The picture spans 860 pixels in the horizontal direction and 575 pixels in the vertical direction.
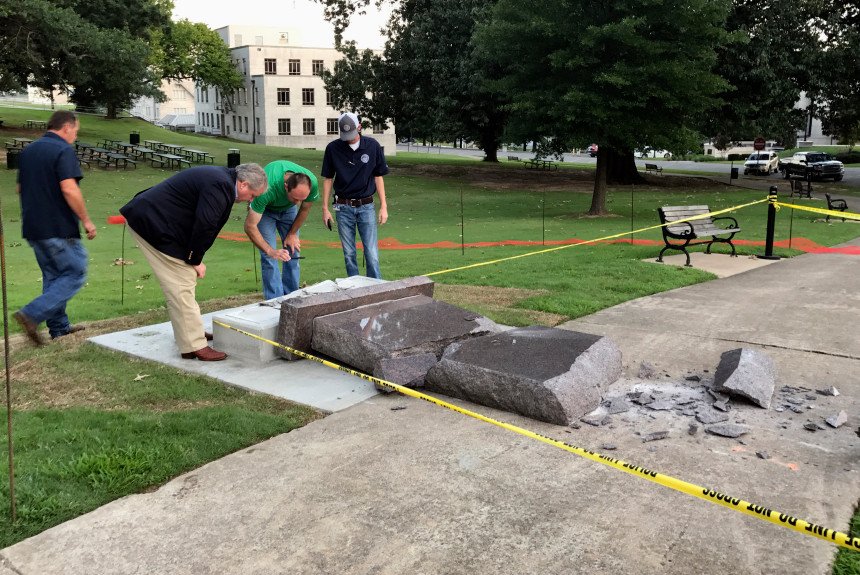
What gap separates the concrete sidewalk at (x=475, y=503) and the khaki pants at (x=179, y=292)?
68.7 inches

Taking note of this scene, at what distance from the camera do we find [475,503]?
12.2ft

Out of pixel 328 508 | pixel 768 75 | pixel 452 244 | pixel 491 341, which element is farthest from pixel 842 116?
pixel 328 508

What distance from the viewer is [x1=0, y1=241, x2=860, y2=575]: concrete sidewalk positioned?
127 inches

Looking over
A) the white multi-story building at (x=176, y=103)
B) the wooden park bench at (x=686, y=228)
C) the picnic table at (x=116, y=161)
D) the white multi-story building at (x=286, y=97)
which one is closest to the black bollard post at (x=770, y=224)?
the wooden park bench at (x=686, y=228)

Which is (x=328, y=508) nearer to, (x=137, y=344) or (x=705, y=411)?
(x=705, y=411)

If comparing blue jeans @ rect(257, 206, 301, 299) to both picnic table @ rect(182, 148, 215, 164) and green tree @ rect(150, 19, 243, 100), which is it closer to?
picnic table @ rect(182, 148, 215, 164)

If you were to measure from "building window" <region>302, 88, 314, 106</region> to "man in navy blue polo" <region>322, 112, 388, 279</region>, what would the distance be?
77701 mm

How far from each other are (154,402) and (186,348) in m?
0.98

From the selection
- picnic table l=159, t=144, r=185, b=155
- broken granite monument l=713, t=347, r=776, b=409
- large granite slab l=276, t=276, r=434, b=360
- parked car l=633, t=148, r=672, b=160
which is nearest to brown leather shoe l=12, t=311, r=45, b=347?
large granite slab l=276, t=276, r=434, b=360

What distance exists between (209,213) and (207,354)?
4.00ft

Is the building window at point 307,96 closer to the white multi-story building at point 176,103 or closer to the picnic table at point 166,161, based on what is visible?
the picnic table at point 166,161

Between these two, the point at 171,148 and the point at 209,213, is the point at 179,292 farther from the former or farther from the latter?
the point at 171,148

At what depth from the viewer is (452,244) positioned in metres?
15.4

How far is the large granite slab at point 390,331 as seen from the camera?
18.3 feet
